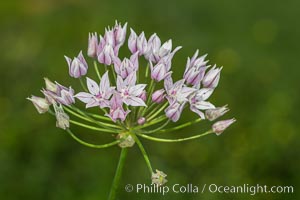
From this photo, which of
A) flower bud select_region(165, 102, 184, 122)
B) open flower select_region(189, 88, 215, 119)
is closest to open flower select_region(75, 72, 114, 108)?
flower bud select_region(165, 102, 184, 122)

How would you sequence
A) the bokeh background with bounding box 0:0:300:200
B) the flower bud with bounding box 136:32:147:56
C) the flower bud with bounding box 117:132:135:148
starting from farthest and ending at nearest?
the bokeh background with bounding box 0:0:300:200
the flower bud with bounding box 136:32:147:56
the flower bud with bounding box 117:132:135:148

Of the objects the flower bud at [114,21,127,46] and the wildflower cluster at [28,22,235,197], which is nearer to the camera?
the wildflower cluster at [28,22,235,197]

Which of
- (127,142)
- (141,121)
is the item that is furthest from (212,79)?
(127,142)

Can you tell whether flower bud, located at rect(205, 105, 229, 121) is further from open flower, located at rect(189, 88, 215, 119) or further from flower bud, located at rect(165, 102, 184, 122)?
flower bud, located at rect(165, 102, 184, 122)

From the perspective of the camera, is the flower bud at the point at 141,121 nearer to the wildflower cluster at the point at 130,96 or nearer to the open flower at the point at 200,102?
the wildflower cluster at the point at 130,96

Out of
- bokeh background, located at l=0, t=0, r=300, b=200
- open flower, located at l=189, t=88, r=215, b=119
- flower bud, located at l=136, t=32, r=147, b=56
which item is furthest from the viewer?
bokeh background, located at l=0, t=0, r=300, b=200

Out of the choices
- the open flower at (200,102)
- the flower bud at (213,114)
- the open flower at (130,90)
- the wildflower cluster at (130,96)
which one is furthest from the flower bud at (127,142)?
the flower bud at (213,114)

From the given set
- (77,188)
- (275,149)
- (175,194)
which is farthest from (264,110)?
(77,188)
